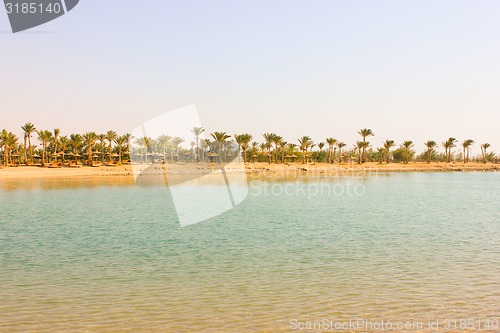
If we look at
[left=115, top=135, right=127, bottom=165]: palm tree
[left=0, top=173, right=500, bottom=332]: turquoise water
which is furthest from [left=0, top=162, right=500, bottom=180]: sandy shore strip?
[left=0, top=173, right=500, bottom=332]: turquoise water

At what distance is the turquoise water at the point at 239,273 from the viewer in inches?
361

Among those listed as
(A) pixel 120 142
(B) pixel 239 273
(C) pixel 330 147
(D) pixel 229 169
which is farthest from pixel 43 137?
(B) pixel 239 273

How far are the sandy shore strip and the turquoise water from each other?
69.2m

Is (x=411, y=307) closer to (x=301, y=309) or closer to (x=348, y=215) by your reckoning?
(x=301, y=309)

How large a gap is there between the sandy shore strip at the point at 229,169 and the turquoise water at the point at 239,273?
69.2 meters

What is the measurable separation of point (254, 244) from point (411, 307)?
931cm

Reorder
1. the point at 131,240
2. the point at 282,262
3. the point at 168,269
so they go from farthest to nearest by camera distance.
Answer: the point at 131,240 < the point at 282,262 < the point at 168,269

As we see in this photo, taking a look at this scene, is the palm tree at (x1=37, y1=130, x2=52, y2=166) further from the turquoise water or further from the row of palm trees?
the turquoise water

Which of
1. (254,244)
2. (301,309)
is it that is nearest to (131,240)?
(254,244)

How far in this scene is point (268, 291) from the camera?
435 inches

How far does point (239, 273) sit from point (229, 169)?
106 metres

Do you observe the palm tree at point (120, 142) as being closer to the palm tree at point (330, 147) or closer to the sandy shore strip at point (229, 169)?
the sandy shore strip at point (229, 169)

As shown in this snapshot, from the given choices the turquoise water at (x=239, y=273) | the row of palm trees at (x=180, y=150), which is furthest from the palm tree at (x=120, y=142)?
the turquoise water at (x=239, y=273)

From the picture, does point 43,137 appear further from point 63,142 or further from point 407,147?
point 407,147
